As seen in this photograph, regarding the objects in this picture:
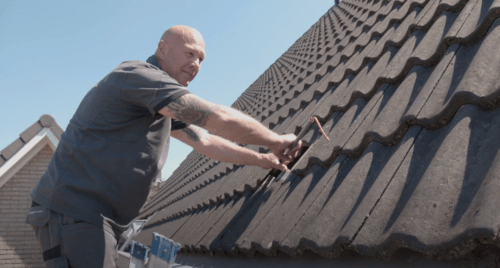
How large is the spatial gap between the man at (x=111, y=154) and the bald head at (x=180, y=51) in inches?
11.6

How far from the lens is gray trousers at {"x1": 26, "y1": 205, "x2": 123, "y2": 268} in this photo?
2.12 meters

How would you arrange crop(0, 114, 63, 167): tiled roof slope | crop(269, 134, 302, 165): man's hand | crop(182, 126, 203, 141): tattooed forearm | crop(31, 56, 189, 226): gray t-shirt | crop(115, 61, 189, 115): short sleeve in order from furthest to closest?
crop(0, 114, 63, 167): tiled roof slope
crop(182, 126, 203, 141): tattooed forearm
crop(269, 134, 302, 165): man's hand
crop(31, 56, 189, 226): gray t-shirt
crop(115, 61, 189, 115): short sleeve

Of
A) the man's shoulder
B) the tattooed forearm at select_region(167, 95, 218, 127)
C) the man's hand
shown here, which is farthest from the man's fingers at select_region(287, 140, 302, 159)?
the man's shoulder

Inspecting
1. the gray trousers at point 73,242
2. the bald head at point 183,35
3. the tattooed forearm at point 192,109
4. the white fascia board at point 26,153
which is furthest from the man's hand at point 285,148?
the white fascia board at point 26,153

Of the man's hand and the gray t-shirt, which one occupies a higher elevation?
the gray t-shirt

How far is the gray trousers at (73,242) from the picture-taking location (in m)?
2.12

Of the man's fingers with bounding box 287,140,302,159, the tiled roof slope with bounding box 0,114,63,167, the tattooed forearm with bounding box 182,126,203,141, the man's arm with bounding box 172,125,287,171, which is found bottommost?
the man's fingers with bounding box 287,140,302,159

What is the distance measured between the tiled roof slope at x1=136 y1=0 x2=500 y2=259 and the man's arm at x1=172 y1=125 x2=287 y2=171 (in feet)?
0.45

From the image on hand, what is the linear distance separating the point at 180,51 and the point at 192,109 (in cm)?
54

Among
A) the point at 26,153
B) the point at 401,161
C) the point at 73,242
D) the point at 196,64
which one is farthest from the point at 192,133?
the point at 26,153

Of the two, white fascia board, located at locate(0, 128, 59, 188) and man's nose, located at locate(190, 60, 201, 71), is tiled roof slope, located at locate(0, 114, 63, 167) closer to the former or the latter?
white fascia board, located at locate(0, 128, 59, 188)

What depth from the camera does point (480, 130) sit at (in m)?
1.23

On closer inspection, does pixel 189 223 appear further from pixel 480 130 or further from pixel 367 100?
pixel 480 130

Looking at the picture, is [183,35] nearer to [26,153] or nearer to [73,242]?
[73,242]
